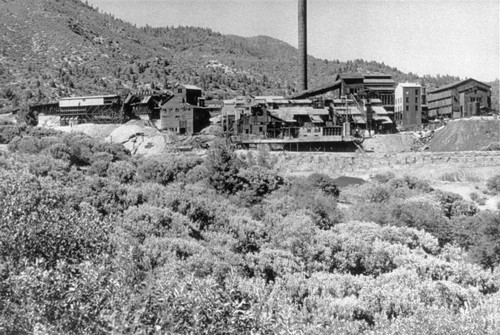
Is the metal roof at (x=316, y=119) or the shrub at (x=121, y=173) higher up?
the metal roof at (x=316, y=119)

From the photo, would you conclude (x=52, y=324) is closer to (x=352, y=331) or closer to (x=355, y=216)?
(x=352, y=331)

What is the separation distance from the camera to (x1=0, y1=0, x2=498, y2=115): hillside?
9606 cm

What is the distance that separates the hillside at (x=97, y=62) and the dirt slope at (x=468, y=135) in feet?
142

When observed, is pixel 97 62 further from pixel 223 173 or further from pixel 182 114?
pixel 223 173

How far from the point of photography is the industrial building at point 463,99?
85438 millimetres

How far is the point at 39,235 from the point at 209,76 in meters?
106

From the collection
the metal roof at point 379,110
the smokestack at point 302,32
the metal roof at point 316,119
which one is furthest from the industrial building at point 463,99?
the metal roof at point 316,119

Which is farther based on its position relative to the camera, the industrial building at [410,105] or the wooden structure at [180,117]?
the industrial building at [410,105]

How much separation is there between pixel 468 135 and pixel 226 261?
184ft

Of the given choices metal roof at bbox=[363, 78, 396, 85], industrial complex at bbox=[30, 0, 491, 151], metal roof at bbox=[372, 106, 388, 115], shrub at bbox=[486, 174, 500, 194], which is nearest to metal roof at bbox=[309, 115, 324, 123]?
Answer: industrial complex at bbox=[30, 0, 491, 151]

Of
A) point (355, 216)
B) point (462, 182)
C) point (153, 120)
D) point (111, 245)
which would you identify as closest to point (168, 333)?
point (111, 245)

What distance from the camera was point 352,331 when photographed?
11.5 metres

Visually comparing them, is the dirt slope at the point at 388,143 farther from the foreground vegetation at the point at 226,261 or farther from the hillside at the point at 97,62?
the hillside at the point at 97,62

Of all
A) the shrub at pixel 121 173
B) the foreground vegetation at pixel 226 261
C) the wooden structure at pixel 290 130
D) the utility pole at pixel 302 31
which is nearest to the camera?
the foreground vegetation at pixel 226 261
